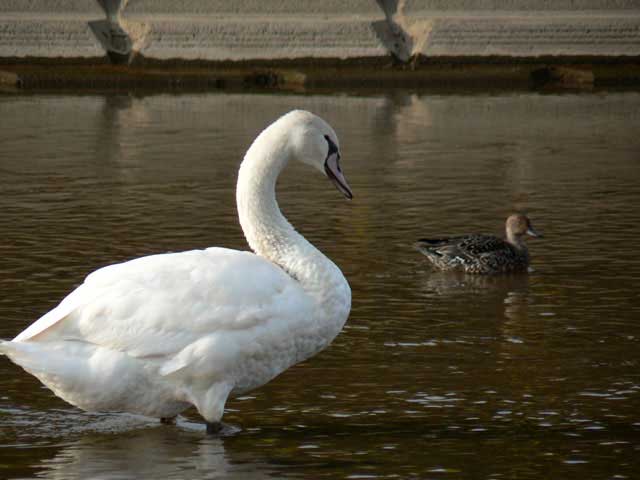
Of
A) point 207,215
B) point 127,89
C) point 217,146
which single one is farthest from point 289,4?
point 207,215

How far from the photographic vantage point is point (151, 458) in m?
6.92

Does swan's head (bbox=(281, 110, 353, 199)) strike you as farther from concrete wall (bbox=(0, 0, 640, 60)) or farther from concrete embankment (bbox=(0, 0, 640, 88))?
concrete wall (bbox=(0, 0, 640, 60))

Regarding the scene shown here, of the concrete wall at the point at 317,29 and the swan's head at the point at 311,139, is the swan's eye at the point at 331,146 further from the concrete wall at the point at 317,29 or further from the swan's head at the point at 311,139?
the concrete wall at the point at 317,29

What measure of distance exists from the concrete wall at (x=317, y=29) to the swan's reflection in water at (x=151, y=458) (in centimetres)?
1778

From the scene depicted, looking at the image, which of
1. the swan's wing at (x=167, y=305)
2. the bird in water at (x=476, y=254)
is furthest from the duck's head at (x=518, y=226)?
the swan's wing at (x=167, y=305)

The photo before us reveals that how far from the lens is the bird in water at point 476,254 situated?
36.8 feet

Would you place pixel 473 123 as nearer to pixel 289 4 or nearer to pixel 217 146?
pixel 217 146

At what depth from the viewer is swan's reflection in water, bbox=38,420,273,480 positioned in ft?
21.8

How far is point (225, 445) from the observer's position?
7.08m

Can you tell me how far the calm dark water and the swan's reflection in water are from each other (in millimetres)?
16

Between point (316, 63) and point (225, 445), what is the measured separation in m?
18.2

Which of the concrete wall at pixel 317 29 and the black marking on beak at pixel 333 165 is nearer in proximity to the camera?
the black marking on beak at pixel 333 165

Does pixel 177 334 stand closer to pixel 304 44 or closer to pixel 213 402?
pixel 213 402

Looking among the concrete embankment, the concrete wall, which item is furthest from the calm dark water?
the concrete wall
